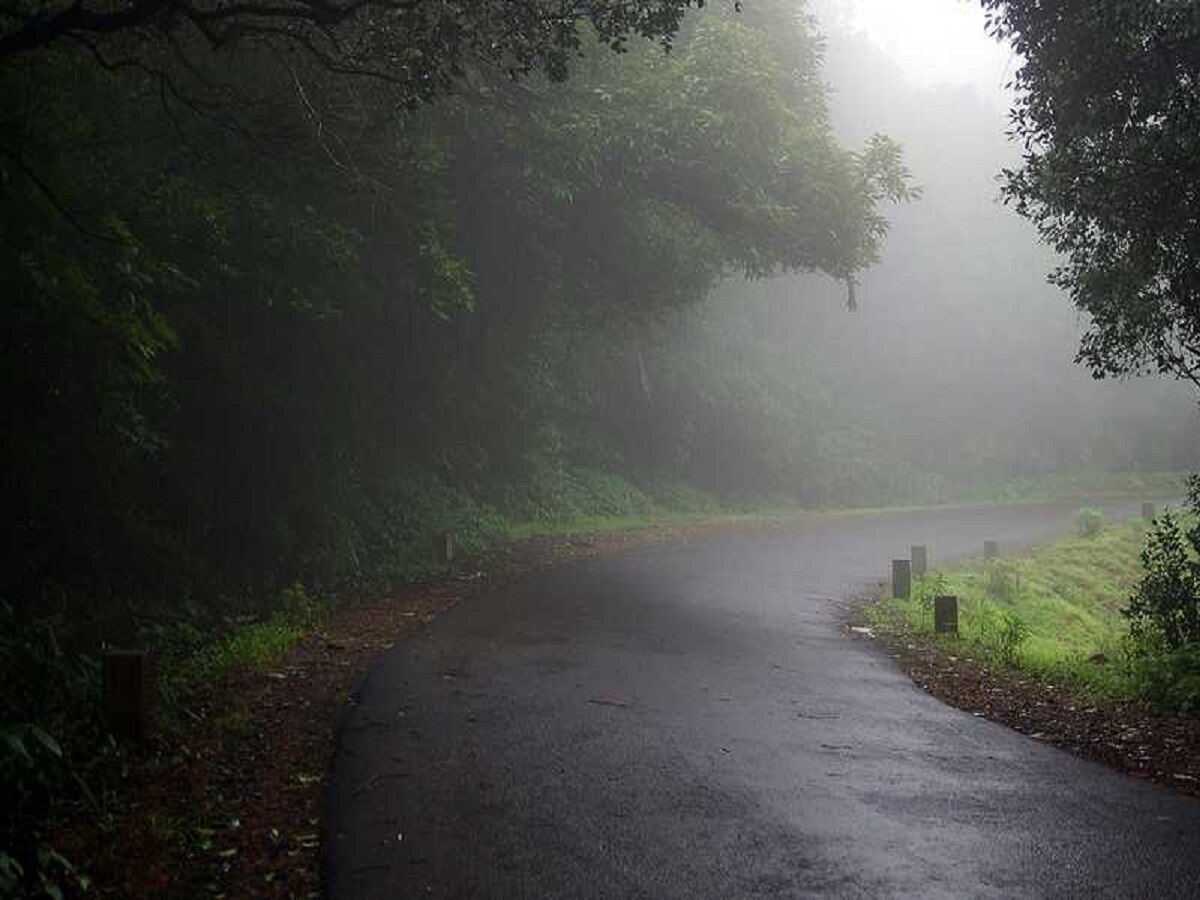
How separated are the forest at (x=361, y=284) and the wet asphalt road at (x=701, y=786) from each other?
2420 millimetres

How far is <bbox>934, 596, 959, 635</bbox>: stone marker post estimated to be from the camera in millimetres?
12727

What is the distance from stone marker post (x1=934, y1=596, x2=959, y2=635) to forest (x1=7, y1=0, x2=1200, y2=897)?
7.37 m

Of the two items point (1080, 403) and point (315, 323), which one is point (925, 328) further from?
point (315, 323)

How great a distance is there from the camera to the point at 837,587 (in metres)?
16.8

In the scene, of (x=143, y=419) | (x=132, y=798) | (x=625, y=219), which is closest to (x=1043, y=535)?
(x=625, y=219)

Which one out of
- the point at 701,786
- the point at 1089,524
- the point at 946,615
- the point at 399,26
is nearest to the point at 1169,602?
the point at 946,615

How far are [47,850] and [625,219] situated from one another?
17032 mm

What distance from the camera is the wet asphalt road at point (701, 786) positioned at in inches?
209

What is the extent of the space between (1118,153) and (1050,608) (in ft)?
33.5

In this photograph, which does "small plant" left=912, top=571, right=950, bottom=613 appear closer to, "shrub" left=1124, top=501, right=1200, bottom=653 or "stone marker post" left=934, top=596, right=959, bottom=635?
"stone marker post" left=934, top=596, right=959, bottom=635

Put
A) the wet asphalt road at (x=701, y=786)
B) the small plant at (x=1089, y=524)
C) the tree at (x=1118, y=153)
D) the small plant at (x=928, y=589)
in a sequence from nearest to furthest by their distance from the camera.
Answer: the wet asphalt road at (x=701, y=786) → the tree at (x=1118, y=153) → the small plant at (x=928, y=589) → the small plant at (x=1089, y=524)

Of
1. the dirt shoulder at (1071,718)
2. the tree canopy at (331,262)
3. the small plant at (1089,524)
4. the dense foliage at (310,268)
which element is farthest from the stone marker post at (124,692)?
the small plant at (1089,524)

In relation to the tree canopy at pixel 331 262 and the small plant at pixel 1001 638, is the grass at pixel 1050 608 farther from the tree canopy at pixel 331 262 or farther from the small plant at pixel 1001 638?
the tree canopy at pixel 331 262

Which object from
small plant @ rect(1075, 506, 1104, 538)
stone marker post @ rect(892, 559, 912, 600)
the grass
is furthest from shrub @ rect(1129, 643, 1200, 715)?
small plant @ rect(1075, 506, 1104, 538)
